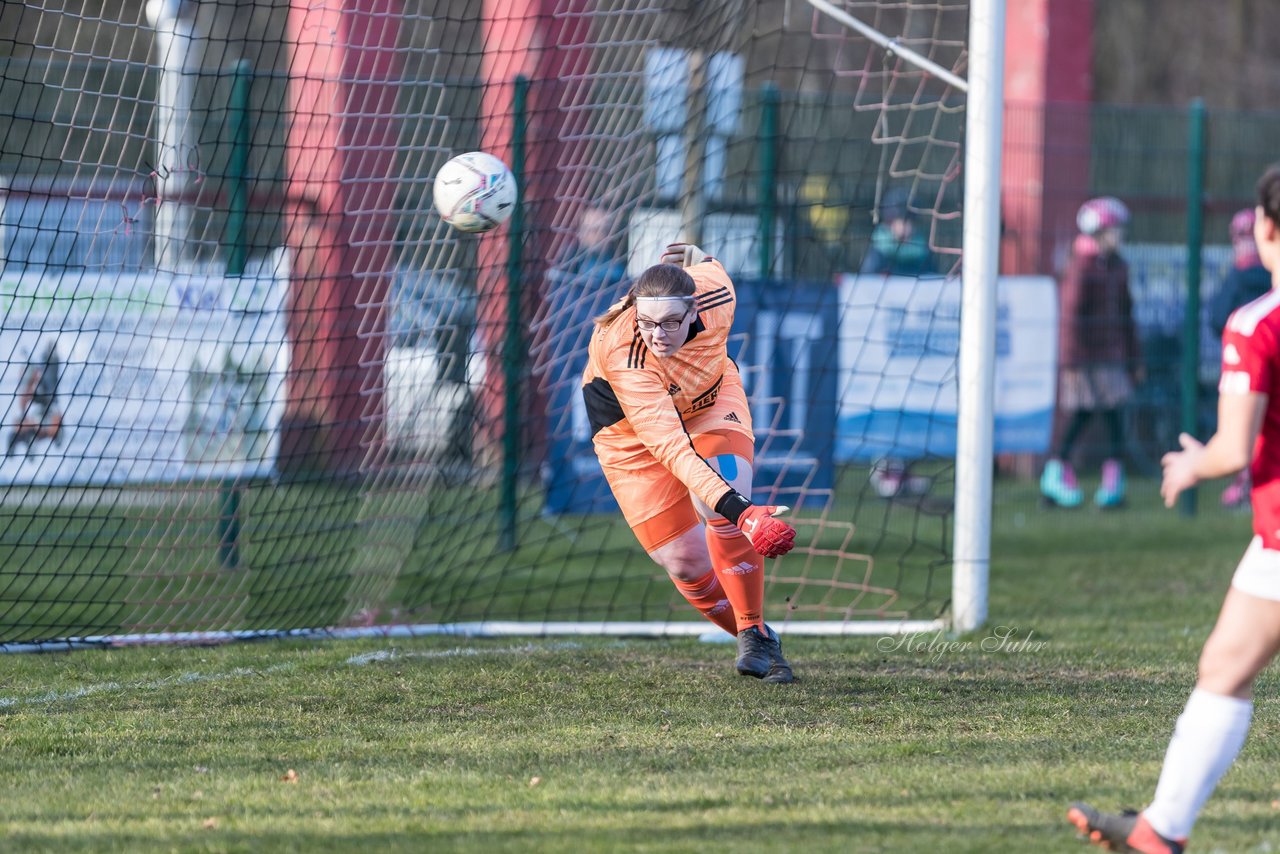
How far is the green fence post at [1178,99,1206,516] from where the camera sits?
35.7 feet

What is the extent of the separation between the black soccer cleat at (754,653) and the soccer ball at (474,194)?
197cm

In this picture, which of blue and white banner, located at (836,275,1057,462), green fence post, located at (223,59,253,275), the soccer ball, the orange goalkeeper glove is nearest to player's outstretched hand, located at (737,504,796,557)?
the orange goalkeeper glove

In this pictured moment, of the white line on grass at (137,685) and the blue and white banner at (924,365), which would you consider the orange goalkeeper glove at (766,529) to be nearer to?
the white line on grass at (137,685)

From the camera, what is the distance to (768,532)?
4574 mm

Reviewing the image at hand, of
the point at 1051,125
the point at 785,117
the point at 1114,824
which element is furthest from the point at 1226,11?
the point at 1114,824

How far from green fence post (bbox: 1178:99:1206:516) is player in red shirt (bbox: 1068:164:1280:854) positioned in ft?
26.2

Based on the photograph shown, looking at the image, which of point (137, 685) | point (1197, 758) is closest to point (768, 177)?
point (137, 685)

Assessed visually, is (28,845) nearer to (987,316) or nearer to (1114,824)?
(1114,824)

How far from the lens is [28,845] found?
3.49m

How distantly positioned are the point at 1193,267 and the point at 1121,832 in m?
8.38

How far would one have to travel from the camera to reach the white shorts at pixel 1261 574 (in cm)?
325

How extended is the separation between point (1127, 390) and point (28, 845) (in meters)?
9.81

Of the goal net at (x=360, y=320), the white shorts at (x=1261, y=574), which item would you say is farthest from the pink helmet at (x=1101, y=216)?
the white shorts at (x=1261, y=574)

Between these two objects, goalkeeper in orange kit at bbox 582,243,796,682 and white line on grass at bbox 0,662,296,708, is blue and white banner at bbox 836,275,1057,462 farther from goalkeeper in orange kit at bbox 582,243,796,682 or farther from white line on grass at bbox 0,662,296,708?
white line on grass at bbox 0,662,296,708
